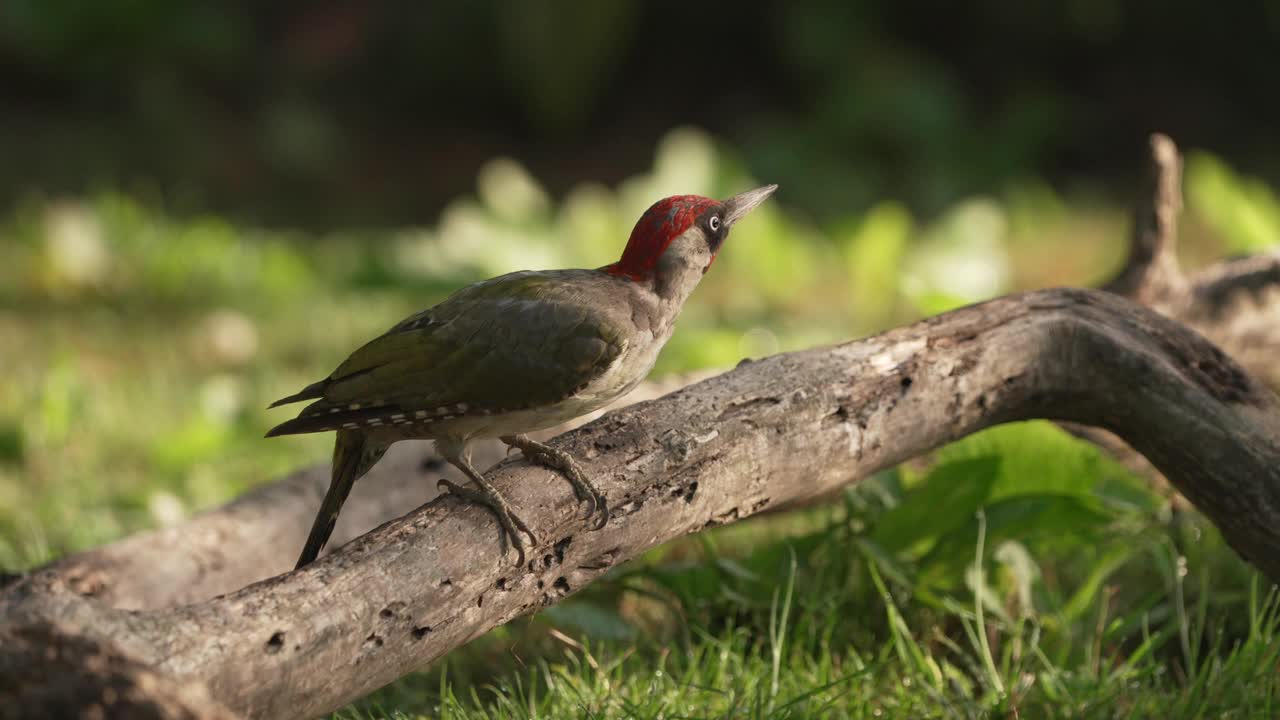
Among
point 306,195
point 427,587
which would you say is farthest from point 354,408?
point 306,195

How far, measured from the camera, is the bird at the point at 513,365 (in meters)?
1.94

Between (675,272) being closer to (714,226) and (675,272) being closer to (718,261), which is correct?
(714,226)

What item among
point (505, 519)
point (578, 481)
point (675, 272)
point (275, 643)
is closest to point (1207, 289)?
point (675, 272)

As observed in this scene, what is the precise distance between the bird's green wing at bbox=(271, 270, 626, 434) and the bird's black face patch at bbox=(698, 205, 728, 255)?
0.82 feet

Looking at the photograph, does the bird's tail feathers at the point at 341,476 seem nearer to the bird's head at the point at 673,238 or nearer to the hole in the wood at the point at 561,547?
the hole in the wood at the point at 561,547

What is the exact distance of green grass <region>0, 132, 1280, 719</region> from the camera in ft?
7.63

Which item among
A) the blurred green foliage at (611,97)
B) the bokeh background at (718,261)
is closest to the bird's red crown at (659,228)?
the bokeh background at (718,261)

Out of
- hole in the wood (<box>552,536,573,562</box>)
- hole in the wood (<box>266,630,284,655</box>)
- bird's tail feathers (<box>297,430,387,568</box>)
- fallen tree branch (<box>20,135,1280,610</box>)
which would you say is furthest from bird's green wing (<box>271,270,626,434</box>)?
fallen tree branch (<box>20,135,1280,610</box>)

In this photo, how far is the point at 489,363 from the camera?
1.95m

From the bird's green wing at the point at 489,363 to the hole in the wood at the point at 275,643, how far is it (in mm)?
380

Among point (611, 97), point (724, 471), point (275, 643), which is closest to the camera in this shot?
point (275, 643)

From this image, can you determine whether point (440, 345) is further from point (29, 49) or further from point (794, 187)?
point (29, 49)

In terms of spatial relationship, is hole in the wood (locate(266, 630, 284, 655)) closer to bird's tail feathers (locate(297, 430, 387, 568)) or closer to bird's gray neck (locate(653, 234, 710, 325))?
bird's tail feathers (locate(297, 430, 387, 568))

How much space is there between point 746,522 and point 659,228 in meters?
1.31
